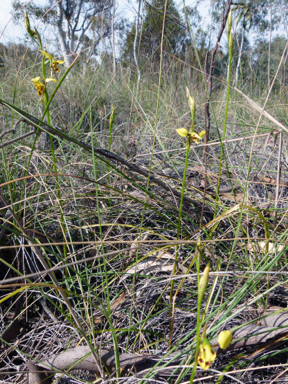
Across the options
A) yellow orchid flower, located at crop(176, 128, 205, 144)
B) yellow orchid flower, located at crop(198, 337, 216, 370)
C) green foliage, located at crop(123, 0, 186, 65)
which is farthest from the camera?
green foliage, located at crop(123, 0, 186, 65)

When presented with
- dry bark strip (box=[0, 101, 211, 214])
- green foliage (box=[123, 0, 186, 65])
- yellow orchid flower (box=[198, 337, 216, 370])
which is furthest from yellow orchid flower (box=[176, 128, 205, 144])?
green foliage (box=[123, 0, 186, 65])

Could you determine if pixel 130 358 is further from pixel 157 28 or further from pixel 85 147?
pixel 157 28

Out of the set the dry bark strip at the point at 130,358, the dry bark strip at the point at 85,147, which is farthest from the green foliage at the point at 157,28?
the dry bark strip at the point at 130,358

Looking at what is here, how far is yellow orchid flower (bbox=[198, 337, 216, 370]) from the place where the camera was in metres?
0.35

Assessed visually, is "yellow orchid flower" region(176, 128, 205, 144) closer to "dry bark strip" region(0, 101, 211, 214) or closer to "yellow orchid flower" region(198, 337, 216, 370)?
"dry bark strip" region(0, 101, 211, 214)

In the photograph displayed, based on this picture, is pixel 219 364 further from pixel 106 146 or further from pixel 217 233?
pixel 106 146

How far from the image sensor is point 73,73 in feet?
11.2

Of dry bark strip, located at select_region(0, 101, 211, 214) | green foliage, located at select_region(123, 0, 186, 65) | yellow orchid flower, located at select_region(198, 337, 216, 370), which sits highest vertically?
green foliage, located at select_region(123, 0, 186, 65)

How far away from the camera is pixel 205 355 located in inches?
14.3

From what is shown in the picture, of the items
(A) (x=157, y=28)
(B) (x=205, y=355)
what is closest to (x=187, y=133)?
(B) (x=205, y=355)

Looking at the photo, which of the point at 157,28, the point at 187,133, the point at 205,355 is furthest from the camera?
the point at 157,28

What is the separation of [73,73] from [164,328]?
3.47 metres

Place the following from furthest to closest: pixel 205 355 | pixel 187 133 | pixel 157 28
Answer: pixel 157 28 < pixel 187 133 < pixel 205 355

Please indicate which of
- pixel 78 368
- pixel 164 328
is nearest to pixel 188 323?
pixel 164 328
